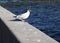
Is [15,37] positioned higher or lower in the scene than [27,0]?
higher

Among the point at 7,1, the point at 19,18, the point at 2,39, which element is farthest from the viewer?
the point at 7,1

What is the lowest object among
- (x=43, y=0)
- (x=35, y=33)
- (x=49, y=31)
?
(x=43, y=0)

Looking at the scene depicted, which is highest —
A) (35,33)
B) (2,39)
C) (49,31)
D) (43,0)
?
(35,33)

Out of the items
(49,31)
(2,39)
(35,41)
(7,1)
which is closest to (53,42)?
(35,41)

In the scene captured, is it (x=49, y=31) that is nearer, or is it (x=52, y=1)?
(x=49, y=31)

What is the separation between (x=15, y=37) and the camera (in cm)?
440

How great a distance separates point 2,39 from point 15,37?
6.09 ft

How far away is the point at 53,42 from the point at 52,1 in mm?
39951

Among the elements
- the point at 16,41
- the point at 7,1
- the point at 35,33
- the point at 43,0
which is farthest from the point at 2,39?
the point at 43,0

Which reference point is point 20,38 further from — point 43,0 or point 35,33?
point 43,0

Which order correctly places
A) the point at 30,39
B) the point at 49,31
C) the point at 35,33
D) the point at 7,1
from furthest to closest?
the point at 7,1, the point at 49,31, the point at 35,33, the point at 30,39

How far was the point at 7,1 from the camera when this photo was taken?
41500 millimetres

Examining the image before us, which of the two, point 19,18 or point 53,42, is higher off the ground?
A: point 53,42

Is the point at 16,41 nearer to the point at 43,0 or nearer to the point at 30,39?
the point at 30,39
